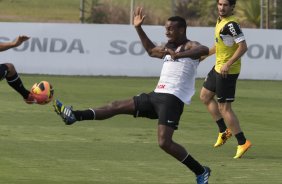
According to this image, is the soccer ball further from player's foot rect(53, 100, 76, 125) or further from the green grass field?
player's foot rect(53, 100, 76, 125)

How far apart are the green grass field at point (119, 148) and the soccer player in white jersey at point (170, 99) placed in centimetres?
64

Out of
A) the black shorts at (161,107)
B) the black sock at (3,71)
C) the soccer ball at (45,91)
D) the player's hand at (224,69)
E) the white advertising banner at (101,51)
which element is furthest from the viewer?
the white advertising banner at (101,51)

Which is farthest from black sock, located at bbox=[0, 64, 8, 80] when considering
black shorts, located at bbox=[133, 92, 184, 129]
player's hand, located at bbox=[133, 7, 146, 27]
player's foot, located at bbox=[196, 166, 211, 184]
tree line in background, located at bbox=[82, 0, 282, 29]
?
tree line in background, located at bbox=[82, 0, 282, 29]

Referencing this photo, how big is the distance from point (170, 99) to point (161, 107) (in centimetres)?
15

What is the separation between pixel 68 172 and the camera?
12.7m

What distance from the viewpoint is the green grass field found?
12.6 m

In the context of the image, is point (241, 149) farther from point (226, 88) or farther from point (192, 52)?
point (192, 52)

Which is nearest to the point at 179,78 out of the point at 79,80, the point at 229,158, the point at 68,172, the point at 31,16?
the point at 68,172

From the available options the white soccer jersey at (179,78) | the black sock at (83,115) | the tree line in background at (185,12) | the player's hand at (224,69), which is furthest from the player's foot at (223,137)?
the tree line in background at (185,12)

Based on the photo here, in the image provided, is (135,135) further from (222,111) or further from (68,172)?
(68,172)

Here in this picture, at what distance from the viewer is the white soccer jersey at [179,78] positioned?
12.0 meters

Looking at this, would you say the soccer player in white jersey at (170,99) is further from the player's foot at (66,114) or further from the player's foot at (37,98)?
the player's foot at (37,98)

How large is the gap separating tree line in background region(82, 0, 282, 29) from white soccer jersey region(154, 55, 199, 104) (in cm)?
2580

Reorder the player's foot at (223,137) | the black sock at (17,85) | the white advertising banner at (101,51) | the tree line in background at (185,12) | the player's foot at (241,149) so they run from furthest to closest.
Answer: the tree line in background at (185,12) → the white advertising banner at (101,51) → the player's foot at (223,137) → the player's foot at (241,149) → the black sock at (17,85)
